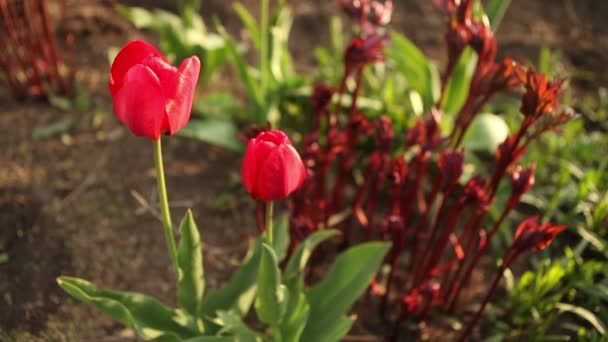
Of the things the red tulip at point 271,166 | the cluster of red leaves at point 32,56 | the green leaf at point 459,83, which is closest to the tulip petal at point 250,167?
the red tulip at point 271,166

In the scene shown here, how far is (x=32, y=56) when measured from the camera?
2.83 meters

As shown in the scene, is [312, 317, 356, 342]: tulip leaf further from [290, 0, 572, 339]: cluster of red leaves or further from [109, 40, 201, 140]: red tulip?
[109, 40, 201, 140]: red tulip

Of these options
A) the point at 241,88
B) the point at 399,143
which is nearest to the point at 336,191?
the point at 399,143

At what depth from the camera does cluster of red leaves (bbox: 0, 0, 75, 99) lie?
2785 millimetres

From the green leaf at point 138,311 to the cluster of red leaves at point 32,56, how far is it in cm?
139

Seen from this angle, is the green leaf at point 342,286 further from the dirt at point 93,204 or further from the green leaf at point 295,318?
the dirt at point 93,204

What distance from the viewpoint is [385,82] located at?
3.10 m

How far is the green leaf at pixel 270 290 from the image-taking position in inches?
63.2

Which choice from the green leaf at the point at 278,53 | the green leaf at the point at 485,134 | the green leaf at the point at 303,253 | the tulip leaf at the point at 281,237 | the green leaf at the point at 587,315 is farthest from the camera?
the green leaf at the point at 485,134

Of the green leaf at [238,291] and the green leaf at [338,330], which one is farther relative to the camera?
the green leaf at [238,291]

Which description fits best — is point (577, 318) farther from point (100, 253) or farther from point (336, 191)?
point (100, 253)

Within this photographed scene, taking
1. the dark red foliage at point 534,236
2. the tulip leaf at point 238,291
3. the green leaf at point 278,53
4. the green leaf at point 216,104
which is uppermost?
the green leaf at point 278,53

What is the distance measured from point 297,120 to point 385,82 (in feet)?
1.59

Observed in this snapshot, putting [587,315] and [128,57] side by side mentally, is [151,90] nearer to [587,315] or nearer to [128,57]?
[128,57]
